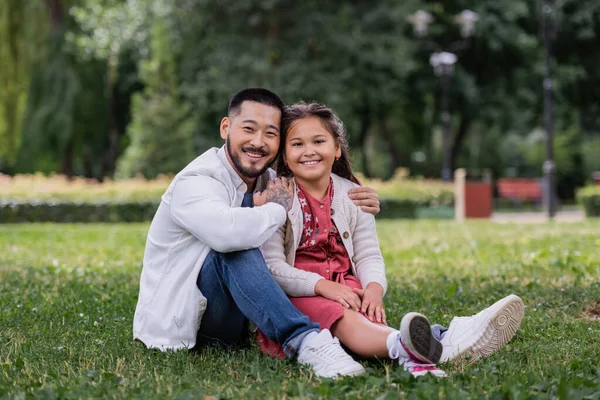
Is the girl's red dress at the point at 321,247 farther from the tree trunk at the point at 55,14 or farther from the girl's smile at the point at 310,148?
the tree trunk at the point at 55,14

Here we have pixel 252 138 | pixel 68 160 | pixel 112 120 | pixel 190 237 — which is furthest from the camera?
pixel 112 120

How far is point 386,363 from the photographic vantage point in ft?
12.3

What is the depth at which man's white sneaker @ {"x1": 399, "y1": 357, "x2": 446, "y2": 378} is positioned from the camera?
3453 mm

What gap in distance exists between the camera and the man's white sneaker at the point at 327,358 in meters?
3.47

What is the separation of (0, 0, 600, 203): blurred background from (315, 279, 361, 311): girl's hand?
1912cm

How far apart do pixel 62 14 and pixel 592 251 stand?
24.7 metres

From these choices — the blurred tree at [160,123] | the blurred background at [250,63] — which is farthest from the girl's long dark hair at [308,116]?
the blurred tree at [160,123]

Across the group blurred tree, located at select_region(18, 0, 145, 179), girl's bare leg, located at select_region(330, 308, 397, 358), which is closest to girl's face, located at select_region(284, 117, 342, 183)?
girl's bare leg, located at select_region(330, 308, 397, 358)

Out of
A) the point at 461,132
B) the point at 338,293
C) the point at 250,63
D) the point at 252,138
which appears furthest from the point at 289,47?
the point at 338,293

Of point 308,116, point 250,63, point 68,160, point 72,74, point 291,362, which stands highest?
point 250,63

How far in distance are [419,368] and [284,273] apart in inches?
34.1

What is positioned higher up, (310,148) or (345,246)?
(310,148)

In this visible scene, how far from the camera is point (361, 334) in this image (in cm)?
378

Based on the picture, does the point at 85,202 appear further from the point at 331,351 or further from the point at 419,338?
the point at 419,338
